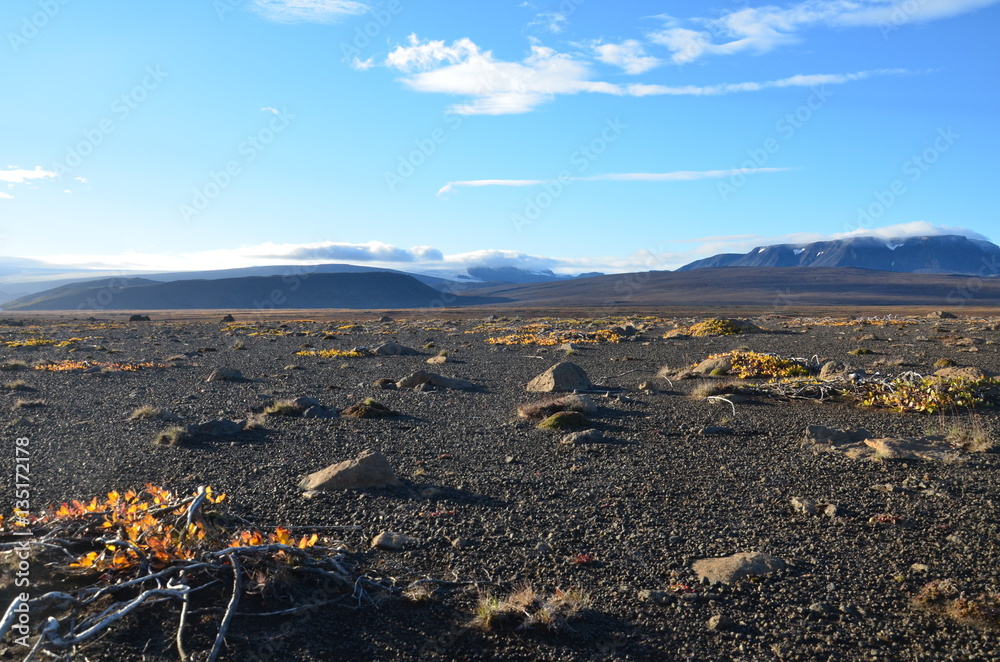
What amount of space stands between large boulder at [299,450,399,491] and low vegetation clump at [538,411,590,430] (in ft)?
12.1

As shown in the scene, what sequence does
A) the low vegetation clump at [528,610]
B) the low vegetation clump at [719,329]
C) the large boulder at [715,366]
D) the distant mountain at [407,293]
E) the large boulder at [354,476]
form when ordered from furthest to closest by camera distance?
the distant mountain at [407,293] → the low vegetation clump at [719,329] → the large boulder at [715,366] → the large boulder at [354,476] → the low vegetation clump at [528,610]

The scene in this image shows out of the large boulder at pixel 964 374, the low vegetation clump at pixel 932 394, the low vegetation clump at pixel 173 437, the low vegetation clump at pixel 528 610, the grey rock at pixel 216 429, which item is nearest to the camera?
the low vegetation clump at pixel 528 610

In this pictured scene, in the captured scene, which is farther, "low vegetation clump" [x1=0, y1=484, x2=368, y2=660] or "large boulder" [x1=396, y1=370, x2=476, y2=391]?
"large boulder" [x1=396, y1=370, x2=476, y2=391]

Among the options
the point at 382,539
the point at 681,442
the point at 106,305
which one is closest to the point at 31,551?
the point at 382,539

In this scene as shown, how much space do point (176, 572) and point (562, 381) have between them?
1081 cm

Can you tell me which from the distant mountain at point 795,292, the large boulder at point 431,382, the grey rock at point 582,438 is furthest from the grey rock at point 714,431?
the distant mountain at point 795,292

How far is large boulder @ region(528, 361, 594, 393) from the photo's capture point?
48.5 feet

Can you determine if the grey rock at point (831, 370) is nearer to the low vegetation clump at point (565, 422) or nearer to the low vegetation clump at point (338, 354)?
the low vegetation clump at point (565, 422)

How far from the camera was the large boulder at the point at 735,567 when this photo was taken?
5.15 meters

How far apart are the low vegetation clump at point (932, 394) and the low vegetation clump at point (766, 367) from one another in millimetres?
3595

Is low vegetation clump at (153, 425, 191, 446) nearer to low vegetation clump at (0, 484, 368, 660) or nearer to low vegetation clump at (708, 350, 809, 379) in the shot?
low vegetation clump at (0, 484, 368, 660)

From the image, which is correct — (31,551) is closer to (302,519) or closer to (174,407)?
(302,519)

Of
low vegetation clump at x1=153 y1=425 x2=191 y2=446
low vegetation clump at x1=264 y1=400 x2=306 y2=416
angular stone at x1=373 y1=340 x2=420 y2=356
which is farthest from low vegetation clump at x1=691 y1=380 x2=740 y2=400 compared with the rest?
angular stone at x1=373 y1=340 x2=420 y2=356

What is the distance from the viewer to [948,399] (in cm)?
1098
